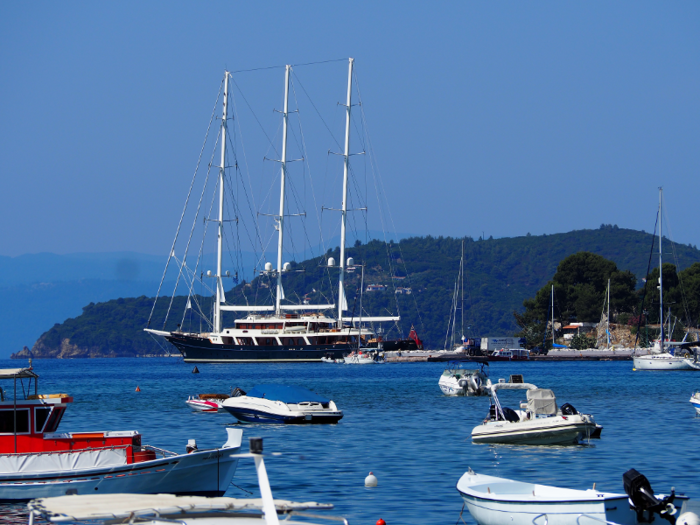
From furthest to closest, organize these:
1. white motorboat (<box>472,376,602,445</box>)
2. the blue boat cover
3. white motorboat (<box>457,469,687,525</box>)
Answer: the blue boat cover → white motorboat (<box>472,376,602,445</box>) → white motorboat (<box>457,469,687,525</box>)

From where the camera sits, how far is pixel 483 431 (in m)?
34.8

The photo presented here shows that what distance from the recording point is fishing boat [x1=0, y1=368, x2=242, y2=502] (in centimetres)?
2328

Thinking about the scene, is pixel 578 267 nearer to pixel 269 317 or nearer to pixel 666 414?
pixel 269 317

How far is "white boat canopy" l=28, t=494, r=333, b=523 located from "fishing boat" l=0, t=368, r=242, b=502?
734cm

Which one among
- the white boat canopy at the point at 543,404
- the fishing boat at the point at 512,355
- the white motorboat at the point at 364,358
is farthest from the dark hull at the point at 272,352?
the white boat canopy at the point at 543,404

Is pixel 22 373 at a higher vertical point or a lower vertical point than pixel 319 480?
higher

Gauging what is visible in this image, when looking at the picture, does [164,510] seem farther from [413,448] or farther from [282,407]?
[282,407]

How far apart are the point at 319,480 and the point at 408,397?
3646cm

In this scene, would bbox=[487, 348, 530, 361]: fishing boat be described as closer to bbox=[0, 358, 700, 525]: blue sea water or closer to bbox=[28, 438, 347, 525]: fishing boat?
bbox=[0, 358, 700, 525]: blue sea water

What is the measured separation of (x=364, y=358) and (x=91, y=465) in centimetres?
Answer: 11628

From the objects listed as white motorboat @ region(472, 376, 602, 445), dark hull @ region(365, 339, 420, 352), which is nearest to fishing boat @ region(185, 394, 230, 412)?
white motorboat @ region(472, 376, 602, 445)

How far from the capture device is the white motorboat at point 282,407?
43.2 m

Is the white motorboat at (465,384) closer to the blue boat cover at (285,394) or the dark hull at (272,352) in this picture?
the blue boat cover at (285,394)

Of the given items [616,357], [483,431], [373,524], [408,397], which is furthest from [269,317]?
[373,524]
